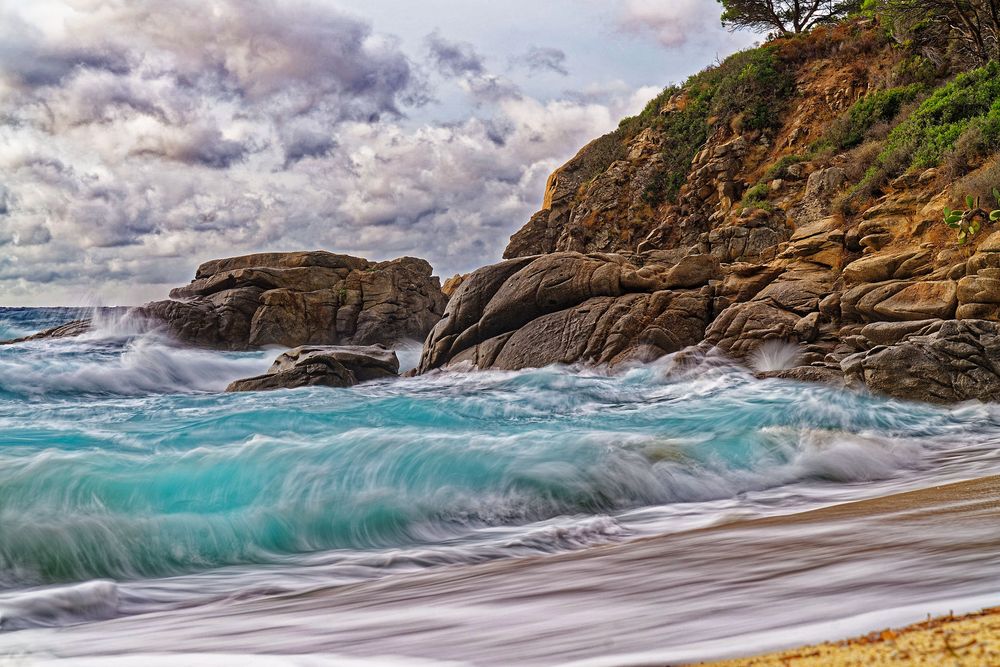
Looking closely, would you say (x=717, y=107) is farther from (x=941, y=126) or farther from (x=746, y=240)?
(x=941, y=126)

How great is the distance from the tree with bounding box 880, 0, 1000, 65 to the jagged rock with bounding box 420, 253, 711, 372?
11.8m

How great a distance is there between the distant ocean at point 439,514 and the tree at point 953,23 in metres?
15.1

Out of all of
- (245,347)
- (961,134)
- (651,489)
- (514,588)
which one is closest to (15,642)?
(514,588)

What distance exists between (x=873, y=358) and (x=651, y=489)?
6.14 meters

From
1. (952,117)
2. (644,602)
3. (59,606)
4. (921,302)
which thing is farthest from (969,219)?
(59,606)

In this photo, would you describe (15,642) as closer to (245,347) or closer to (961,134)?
(961,134)

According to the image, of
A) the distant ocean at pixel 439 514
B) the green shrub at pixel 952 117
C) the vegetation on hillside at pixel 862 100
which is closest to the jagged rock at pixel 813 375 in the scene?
the distant ocean at pixel 439 514

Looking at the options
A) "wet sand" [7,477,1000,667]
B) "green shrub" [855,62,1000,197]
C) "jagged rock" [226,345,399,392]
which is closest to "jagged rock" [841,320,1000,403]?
"wet sand" [7,477,1000,667]

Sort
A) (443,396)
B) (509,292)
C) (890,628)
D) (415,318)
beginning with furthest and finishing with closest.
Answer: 1. (415,318)
2. (509,292)
3. (443,396)
4. (890,628)

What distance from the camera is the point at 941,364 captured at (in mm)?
10664

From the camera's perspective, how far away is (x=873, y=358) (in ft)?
36.9

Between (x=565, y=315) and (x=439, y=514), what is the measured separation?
1169 centimetres

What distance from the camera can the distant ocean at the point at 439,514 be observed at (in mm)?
2938

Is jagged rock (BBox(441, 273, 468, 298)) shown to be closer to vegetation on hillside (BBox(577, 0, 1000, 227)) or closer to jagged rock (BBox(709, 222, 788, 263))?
vegetation on hillside (BBox(577, 0, 1000, 227))
